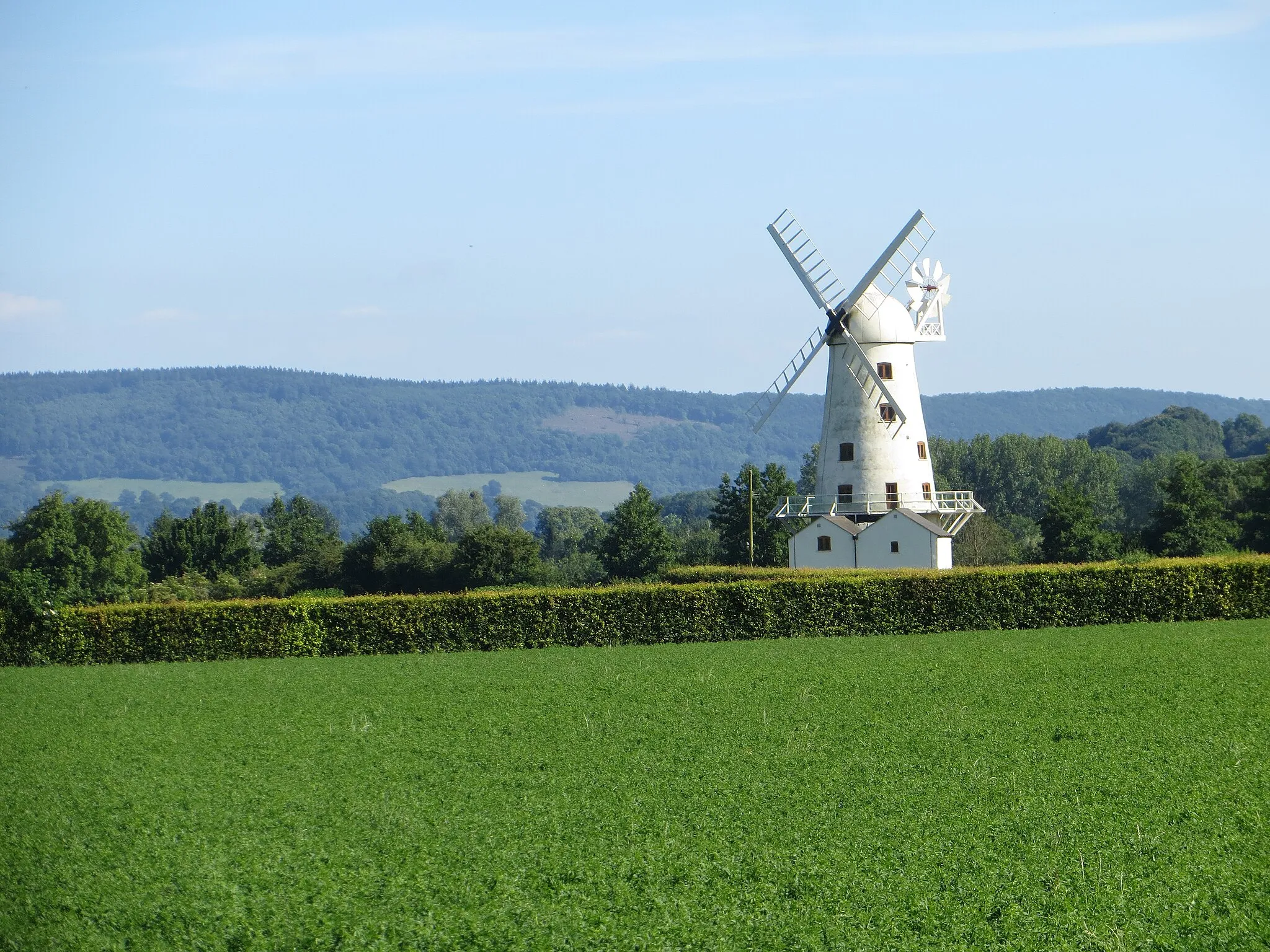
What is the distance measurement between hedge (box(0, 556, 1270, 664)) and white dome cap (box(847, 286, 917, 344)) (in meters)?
16.2

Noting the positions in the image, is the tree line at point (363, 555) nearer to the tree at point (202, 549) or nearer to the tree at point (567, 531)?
the tree at point (202, 549)

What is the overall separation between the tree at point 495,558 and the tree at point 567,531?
35.4m

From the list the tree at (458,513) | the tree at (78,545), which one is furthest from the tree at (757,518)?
the tree at (458,513)

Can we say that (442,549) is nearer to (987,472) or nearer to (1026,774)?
(1026,774)

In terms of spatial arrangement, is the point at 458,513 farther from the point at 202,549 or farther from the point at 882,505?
the point at 882,505

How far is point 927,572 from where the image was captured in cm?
3866

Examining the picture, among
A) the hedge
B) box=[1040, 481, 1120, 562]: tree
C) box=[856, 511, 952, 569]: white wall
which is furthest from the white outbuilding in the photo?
box=[1040, 481, 1120, 562]: tree

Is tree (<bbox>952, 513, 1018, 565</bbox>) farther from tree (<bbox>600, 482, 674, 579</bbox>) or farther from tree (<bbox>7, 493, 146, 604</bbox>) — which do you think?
tree (<bbox>7, 493, 146, 604</bbox>)

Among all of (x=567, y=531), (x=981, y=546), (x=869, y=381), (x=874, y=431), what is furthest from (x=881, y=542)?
(x=567, y=531)

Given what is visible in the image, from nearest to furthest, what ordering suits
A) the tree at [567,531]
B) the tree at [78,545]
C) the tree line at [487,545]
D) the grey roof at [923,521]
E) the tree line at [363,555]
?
the grey roof at [923,521]
the tree line at [487,545]
the tree line at [363,555]
the tree at [78,545]
the tree at [567,531]

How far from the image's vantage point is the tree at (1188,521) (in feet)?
229

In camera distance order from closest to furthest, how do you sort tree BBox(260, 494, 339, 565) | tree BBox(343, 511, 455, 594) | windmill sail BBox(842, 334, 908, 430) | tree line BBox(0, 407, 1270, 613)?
windmill sail BBox(842, 334, 908, 430)
tree line BBox(0, 407, 1270, 613)
tree BBox(343, 511, 455, 594)
tree BBox(260, 494, 339, 565)

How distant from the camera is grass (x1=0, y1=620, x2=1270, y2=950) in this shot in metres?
11.9

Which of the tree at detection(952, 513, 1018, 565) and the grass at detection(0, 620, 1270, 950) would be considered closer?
the grass at detection(0, 620, 1270, 950)
